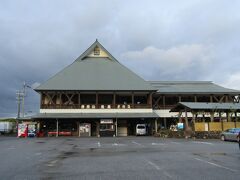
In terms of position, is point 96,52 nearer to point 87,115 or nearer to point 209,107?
point 87,115

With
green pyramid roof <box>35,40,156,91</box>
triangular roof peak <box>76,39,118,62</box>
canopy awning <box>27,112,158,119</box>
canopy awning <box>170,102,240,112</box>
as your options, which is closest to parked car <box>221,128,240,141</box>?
canopy awning <box>170,102,240,112</box>

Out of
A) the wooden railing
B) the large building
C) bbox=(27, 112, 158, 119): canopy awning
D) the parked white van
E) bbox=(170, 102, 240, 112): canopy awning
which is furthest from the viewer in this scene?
the wooden railing

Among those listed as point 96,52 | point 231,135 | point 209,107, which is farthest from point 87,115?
point 231,135

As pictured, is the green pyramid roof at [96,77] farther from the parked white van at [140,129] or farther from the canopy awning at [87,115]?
the parked white van at [140,129]

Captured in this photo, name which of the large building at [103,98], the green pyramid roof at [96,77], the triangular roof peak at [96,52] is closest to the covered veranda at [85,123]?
the large building at [103,98]

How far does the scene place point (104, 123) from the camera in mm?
40125

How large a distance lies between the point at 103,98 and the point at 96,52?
838 centimetres

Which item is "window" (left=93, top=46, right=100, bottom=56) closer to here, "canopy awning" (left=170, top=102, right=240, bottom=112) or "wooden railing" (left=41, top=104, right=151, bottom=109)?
"wooden railing" (left=41, top=104, right=151, bottom=109)

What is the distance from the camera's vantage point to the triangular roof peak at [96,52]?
48.1 meters

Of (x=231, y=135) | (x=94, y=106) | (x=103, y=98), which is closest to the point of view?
(x=231, y=135)

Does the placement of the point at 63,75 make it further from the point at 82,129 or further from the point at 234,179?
the point at 234,179

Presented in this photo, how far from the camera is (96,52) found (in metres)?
49.0

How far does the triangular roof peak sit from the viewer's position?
48.1m

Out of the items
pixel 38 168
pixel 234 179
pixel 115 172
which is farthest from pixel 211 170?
pixel 38 168
